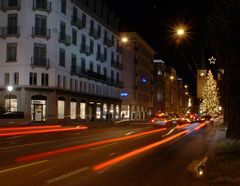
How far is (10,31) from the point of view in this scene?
55.3 metres

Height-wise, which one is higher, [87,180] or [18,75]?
[18,75]

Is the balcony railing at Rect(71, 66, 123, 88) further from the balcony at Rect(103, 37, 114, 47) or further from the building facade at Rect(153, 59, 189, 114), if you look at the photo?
the building facade at Rect(153, 59, 189, 114)

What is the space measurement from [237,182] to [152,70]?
351 ft

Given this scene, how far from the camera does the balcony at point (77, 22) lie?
203 feet

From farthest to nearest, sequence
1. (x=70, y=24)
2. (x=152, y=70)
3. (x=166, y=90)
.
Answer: (x=166, y=90)
(x=152, y=70)
(x=70, y=24)

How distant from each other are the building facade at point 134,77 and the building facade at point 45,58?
22.0 metres

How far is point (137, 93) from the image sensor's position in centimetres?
9775

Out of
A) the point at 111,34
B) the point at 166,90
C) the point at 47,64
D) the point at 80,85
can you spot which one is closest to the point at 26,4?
the point at 47,64

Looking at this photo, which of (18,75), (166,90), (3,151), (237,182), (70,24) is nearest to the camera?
(237,182)

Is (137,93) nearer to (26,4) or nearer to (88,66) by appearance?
(88,66)

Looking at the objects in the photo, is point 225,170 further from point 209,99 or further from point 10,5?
point 209,99

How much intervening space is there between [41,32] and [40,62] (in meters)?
3.70

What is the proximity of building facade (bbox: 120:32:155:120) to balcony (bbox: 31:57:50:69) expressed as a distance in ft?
102

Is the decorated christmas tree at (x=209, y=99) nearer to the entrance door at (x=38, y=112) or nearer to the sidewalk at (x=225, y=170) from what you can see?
the entrance door at (x=38, y=112)
